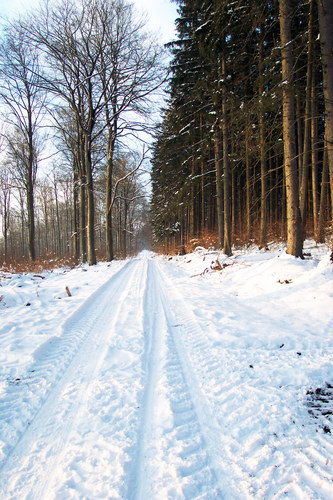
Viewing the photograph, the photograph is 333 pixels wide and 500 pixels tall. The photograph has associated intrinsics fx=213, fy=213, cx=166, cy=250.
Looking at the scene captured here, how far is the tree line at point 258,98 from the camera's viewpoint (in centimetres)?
535

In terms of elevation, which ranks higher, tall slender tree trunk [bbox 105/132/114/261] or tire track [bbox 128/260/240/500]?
tall slender tree trunk [bbox 105/132/114/261]

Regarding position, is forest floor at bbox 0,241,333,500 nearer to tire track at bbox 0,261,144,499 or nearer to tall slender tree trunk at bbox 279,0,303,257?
Result: tire track at bbox 0,261,144,499

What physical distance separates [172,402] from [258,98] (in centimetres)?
660

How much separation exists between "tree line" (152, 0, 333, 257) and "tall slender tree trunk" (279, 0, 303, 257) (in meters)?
0.02

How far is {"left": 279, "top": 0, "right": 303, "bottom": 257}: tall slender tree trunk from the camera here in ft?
17.5

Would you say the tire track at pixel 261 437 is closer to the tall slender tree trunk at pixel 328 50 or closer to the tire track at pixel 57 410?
the tire track at pixel 57 410

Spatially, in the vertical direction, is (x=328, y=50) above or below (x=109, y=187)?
below

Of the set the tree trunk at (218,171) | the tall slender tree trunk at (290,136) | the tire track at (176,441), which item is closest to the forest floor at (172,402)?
the tire track at (176,441)

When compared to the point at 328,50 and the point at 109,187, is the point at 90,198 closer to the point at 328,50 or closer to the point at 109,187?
the point at 109,187

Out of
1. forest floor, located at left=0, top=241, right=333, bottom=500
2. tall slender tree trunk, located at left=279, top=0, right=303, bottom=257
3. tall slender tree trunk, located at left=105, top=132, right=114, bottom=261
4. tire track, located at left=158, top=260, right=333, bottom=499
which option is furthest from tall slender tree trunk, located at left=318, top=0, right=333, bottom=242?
tall slender tree trunk, located at left=105, top=132, right=114, bottom=261

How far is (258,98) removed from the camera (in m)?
5.33

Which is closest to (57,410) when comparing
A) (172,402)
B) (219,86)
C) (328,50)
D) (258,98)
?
(172,402)

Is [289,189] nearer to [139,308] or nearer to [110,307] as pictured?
[139,308]

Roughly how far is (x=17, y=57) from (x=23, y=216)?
78.9 ft
